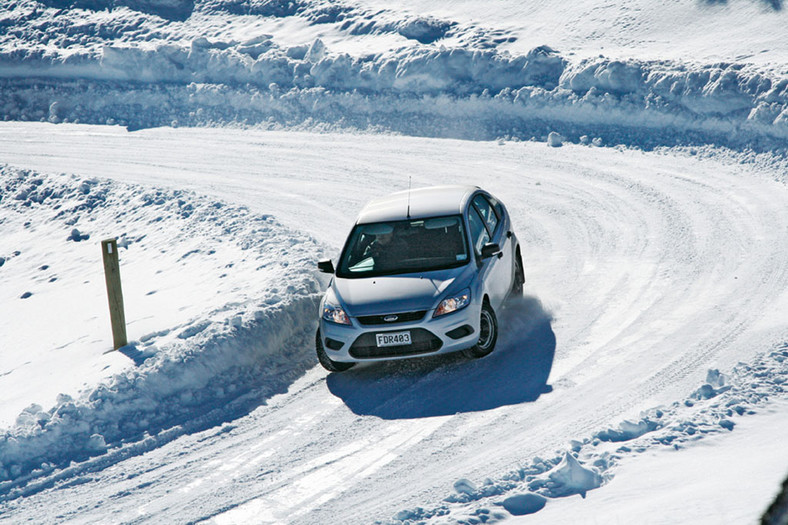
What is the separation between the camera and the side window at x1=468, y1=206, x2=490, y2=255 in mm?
9168

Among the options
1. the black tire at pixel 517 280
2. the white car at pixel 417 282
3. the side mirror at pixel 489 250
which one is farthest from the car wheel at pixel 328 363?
the black tire at pixel 517 280

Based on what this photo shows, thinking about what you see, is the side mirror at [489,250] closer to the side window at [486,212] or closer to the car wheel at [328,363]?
the side window at [486,212]

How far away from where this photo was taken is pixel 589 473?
19.5ft

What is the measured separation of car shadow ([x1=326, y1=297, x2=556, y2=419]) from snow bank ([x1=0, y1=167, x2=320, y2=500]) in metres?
0.91

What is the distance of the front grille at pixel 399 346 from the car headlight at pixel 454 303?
0.75 ft

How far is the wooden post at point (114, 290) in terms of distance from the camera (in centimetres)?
942

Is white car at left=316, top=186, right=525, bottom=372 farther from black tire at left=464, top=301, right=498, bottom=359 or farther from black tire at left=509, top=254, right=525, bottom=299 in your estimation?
black tire at left=509, top=254, right=525, bottom=299

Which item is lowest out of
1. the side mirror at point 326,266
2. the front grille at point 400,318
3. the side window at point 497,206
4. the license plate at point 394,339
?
the license plate at point 394,339

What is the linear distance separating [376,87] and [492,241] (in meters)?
12.3

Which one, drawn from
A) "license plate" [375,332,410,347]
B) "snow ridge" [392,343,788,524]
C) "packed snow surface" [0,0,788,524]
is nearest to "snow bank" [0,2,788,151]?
"packed snow surface" [0,0,788,524]

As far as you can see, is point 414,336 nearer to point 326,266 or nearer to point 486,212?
point 326,266

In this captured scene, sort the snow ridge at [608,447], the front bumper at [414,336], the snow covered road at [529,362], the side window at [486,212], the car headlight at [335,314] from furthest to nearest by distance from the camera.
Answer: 1. the side window at [486,212]
2. the car headlight at [335,314]
3. the front bumper at [414,336]
4. the snow covered road at [529,362]
5. the snow ridge at [608,447]

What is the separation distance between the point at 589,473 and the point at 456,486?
2.97 ft

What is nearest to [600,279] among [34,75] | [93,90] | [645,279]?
[645,279]
